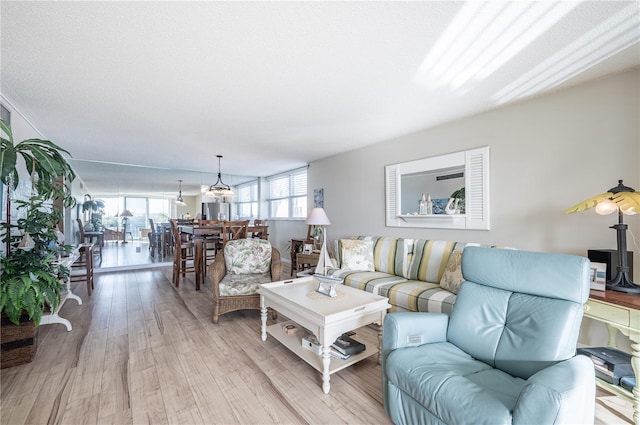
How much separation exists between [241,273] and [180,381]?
1468mm

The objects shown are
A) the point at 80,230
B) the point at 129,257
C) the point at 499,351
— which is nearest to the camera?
the point at 499,351

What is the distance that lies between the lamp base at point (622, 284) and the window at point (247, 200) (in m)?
6.78

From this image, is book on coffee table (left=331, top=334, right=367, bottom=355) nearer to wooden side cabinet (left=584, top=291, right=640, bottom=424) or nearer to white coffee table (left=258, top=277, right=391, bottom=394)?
white coffee table (left=258, top=277, right=391, bottom=394)

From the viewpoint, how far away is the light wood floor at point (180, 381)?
1.58 metres

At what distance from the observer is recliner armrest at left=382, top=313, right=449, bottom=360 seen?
5.03ft

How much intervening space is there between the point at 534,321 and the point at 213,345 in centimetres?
244

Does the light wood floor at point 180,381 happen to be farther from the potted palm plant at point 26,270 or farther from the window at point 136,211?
the window at point 136,211

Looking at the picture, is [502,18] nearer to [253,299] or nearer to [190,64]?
[190,64]

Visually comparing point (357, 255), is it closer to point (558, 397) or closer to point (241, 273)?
point (241, 273)

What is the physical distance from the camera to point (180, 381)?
1898mm

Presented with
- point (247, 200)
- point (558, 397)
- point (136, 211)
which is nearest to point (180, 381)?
point (558, 397)

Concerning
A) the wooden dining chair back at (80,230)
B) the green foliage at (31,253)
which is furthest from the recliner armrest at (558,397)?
the wooden dining chair back at (80,230)

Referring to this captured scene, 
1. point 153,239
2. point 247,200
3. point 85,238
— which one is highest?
point 247,200

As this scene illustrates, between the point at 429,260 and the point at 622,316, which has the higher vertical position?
the point at 429,260
